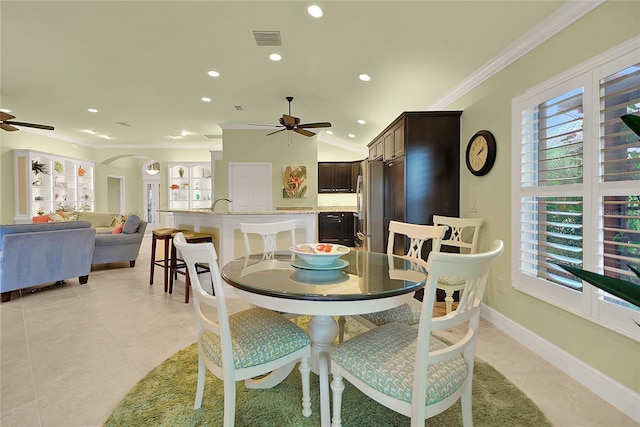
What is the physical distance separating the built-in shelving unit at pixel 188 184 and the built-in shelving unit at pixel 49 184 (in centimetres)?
211

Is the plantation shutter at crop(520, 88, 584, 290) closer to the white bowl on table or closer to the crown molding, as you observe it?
the crown molding

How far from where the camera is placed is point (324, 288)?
4.70ft

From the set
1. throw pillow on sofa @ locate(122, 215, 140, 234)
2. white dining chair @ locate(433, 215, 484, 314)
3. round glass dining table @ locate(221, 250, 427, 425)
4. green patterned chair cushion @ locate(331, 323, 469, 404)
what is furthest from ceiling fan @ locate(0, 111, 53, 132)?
white dining chair @ locate(433, 215, 484, 314)

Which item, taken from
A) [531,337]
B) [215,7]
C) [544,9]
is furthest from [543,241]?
[215,7]

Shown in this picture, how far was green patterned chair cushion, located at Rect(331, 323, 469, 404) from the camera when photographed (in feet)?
3.92

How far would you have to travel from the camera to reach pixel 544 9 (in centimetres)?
211

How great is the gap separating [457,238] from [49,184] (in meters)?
9.00

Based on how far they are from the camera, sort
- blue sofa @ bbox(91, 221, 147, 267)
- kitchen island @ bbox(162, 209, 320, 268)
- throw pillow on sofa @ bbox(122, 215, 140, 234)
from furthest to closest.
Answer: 1. throw pillow on sofa @ bbox(122, 215, 140, 234)
2. blue sofa @ bbox(91, 221, 147, 267)
3. kitchen island @ bbox(162, 209, 320, 268)

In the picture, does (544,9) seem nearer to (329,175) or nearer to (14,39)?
(14,39)

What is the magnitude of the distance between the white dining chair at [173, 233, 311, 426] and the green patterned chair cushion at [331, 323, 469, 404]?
265 millimetres

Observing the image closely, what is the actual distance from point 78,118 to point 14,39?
3.35 m

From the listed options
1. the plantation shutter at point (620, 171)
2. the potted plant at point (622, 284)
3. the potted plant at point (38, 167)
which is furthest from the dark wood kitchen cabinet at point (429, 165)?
the potted plant at point (38, 167)

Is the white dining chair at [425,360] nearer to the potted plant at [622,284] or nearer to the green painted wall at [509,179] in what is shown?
the potted plant at [622,284]

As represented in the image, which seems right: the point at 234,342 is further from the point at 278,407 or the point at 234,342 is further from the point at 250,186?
the point at 250,186
